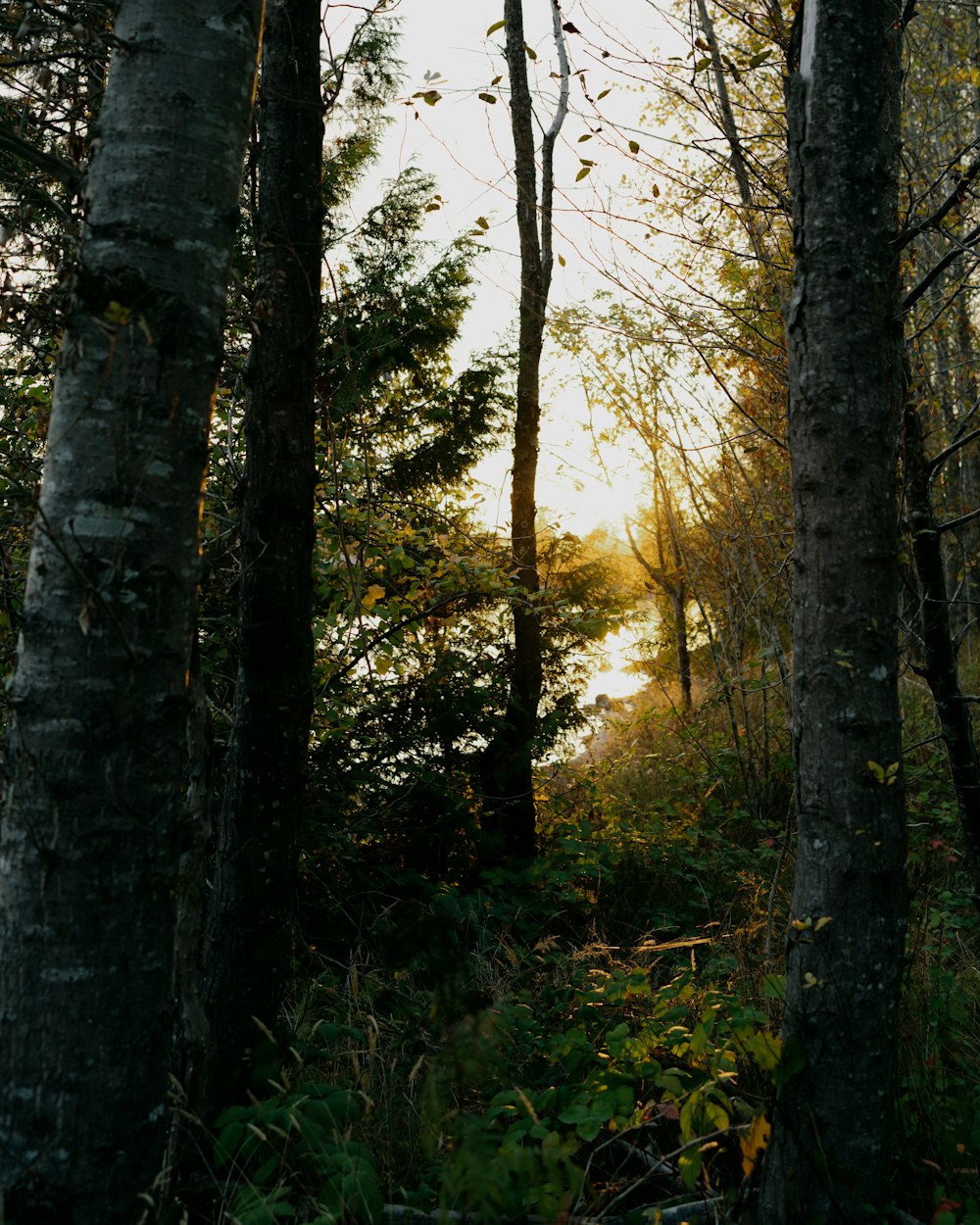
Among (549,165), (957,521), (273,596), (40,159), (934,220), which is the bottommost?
(273,596)

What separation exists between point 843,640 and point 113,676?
181 centimetres

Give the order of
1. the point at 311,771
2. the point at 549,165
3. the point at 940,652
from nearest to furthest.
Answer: the point at 940,652, the point at 311,771, the point at 549,165

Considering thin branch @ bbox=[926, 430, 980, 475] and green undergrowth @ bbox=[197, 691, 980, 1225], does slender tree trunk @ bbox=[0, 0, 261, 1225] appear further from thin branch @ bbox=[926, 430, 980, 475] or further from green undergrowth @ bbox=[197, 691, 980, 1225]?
thin branch @ bbox=[926, 430, 980, 475]

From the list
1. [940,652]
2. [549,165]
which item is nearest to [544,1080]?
[940,652]

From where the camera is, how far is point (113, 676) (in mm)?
1614

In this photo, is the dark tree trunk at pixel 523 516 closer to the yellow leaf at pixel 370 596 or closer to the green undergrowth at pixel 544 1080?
the green undergrowth at pixel 544 1080

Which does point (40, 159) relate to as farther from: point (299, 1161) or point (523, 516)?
point (523, 516)

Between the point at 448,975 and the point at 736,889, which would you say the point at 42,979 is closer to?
the point at 448,975

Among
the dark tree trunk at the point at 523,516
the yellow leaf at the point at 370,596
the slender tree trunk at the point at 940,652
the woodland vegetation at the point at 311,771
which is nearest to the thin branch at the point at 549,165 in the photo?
the dark tree trunk at the point at 523,516

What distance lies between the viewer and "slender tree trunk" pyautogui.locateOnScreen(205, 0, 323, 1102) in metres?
3.09

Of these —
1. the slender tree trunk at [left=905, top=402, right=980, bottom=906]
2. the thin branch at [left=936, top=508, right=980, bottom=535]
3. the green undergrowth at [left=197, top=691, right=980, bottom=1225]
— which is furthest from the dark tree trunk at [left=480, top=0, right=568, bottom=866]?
the thin branch at [left=936, top=508, right=980, bottom=535]

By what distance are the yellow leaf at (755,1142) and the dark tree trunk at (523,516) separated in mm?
4673

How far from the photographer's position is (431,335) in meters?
8.19

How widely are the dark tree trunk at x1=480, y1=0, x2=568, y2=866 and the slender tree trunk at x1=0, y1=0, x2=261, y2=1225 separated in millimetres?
5407
